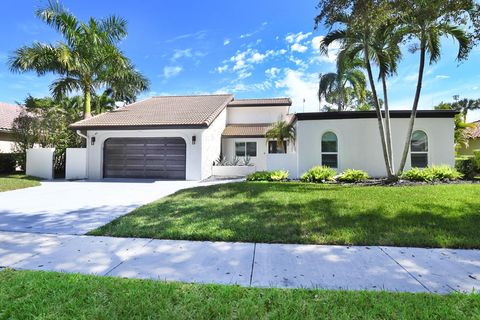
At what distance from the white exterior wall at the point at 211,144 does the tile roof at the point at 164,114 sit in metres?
1.01

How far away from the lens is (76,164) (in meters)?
15.7

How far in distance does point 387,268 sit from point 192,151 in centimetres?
1251

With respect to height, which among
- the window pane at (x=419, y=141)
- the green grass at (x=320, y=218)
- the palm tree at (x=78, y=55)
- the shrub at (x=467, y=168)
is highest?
the palm tree at (x=78, y=55)

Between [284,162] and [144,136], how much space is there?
8.32m

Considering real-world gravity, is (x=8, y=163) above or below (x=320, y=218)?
above

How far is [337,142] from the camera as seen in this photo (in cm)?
1414

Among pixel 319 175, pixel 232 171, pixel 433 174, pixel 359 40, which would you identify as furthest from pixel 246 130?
pixel 433 174

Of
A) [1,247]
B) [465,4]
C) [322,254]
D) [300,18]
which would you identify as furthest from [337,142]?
[1,247]

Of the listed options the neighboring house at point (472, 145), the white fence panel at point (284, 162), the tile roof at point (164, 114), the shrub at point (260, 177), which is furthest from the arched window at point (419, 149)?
the neighboring house at point (472, 145)

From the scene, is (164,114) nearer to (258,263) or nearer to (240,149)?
(240,149)

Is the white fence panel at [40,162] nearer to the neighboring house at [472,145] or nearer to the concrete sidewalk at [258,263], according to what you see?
the concrete sidewalk at [258,263]

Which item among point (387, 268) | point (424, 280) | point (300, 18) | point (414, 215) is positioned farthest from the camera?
point (300, 18)

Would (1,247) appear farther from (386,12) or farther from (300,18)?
(300,18)

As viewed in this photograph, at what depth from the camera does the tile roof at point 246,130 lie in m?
20.0
